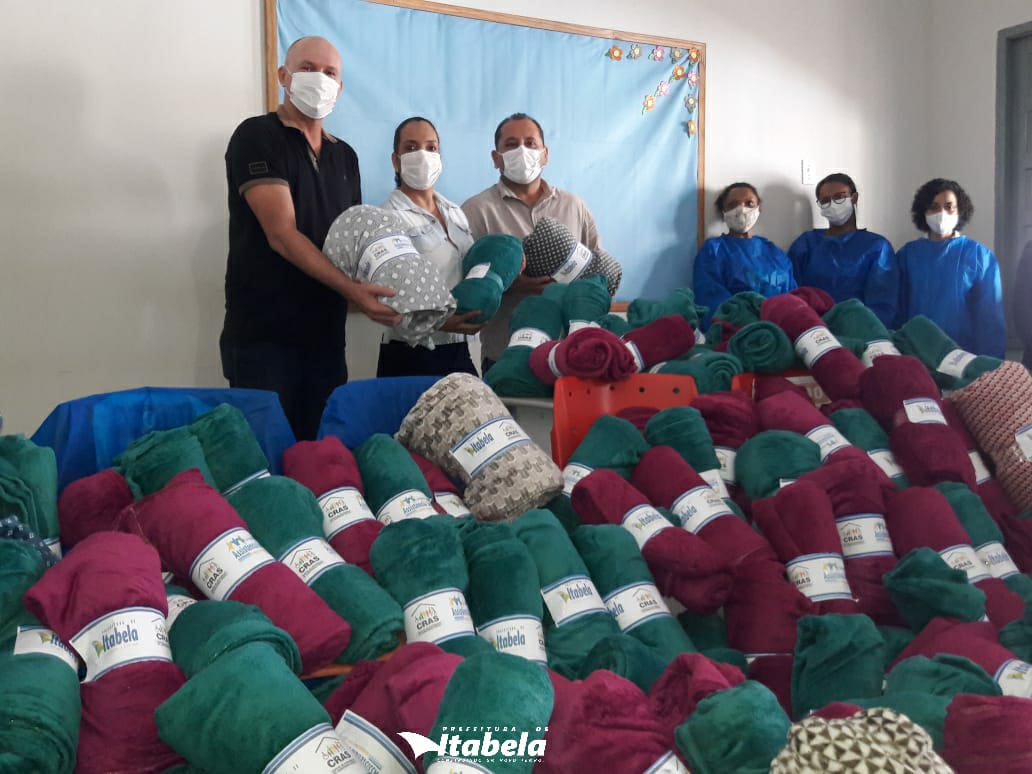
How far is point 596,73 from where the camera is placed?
11.2 feet

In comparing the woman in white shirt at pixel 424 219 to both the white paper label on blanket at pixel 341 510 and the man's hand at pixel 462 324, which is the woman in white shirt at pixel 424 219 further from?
the white paper label on blanket at pixel 341 510

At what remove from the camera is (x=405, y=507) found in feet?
3.33

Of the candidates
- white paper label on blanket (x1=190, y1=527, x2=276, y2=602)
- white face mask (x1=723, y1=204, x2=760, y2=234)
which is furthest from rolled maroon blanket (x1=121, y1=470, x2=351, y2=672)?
white face mask (x1=723, y1=204, x2=760, y2=234)

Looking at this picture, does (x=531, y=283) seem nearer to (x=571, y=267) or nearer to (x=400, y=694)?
(x=571, y=267)

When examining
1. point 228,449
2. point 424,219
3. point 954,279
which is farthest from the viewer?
point 954,279

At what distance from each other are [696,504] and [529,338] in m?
0.52

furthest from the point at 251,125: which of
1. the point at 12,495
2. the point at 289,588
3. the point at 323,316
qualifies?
the point at 289,588

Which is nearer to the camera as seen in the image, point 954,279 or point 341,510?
point 341,510

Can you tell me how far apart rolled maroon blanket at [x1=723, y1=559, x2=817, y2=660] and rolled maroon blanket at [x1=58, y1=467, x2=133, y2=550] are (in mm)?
657

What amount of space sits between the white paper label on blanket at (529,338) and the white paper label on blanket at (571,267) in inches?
16.0

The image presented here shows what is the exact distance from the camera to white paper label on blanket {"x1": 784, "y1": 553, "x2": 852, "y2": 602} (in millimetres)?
972

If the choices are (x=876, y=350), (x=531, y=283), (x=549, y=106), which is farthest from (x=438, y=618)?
(x=549, y=106)

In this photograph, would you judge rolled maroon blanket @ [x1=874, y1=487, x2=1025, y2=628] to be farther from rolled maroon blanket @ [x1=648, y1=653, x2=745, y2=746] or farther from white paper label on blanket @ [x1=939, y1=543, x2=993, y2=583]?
rolled maroon blanket @ [x1=648, y1=653, x2=745, y2=746]

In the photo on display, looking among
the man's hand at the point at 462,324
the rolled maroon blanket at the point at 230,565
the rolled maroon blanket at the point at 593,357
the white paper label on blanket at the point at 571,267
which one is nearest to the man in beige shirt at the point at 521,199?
the white paper label on blanket at the point at 571,267
